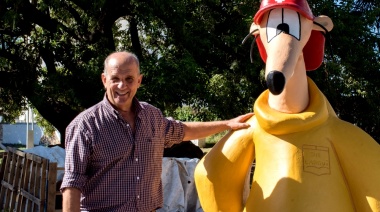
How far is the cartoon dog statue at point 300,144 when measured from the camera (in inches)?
93.8

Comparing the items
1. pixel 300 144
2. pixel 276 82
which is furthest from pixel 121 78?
pixel 300 144

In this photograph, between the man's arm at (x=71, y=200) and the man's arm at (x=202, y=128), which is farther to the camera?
the man's arm at (x=202, y=128)

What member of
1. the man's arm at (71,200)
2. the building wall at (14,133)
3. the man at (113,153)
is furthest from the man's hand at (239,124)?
the building wall at (14,133)

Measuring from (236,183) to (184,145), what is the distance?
7.12 meters

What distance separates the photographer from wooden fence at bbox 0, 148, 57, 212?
5.80 m

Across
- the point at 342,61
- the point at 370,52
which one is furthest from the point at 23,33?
the point at 370,52

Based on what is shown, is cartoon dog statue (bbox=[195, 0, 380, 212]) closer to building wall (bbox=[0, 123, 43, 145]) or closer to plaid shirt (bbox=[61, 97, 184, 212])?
plaid shirt (bbox=[61, 97, 184, 212])

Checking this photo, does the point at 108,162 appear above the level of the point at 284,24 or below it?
below

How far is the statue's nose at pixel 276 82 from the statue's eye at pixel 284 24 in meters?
0.31

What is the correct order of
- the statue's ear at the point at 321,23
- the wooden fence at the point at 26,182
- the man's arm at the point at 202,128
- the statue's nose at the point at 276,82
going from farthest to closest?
the wooden fence at the point at 26,182
the man's arm at the point at 202,128
the statue's ear at the point at 321,23
the statue's nose at the point at 276,82

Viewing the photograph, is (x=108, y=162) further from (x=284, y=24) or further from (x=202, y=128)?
(x=284, y=24)

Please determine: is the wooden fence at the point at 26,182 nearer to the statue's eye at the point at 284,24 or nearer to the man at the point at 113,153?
the man at the point at 113,153

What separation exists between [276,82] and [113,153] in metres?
0.81

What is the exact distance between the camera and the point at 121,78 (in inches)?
94.7
